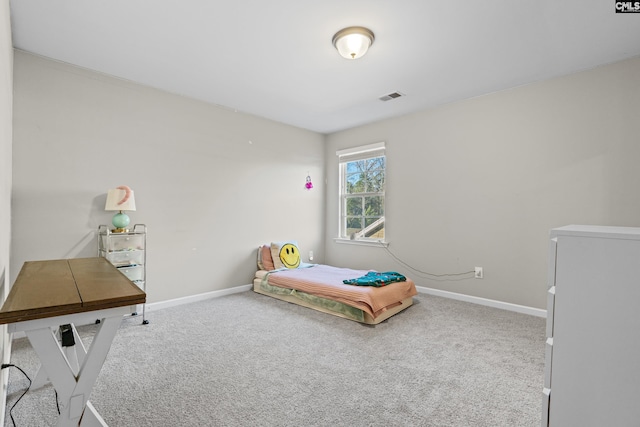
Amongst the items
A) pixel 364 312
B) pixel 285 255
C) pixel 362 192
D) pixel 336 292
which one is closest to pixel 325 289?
pixel 336 292

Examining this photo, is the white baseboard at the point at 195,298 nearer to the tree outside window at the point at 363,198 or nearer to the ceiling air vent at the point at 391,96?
the tree outside window at the point at 363,198

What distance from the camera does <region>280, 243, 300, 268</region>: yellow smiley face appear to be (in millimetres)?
4242

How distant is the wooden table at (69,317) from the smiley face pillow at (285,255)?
2.80 meters

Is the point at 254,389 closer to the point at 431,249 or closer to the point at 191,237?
the point at 191,237

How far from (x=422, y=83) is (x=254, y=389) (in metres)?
3.16

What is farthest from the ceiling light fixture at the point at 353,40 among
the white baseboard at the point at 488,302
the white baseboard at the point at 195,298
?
the white baseboard at the point at 195,298

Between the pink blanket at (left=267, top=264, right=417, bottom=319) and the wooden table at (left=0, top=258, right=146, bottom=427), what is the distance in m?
2.04

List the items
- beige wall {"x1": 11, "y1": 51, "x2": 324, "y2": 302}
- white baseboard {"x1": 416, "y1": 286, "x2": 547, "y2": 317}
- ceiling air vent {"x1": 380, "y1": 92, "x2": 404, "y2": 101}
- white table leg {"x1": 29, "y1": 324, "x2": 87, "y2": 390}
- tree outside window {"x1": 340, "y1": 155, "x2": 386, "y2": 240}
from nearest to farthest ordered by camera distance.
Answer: white table leg {"x1": 29, "y1": 324, "x2": 87, "y2": 390} < beige wall {"x1": 11, "y1": 51, "x2": 324, "y2": 302} < white baseboard {"x1": 416, "y1": 286, "x2": 547, "y2": 317} < ceiling air vent {"x1": 380, "y1": 92, "x2": 404, "y2": 101} < tree outside window {"x1": 340, "y1": 155, "x2": 386, "y2": 240}

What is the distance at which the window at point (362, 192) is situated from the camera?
176 inches

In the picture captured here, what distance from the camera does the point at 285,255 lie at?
4262 mm

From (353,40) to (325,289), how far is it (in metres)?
2.34

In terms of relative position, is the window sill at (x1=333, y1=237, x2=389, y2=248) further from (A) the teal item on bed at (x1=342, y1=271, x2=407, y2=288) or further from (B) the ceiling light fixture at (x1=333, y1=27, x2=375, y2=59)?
(B) the ceiling light fixture at (x1=333, y1=27, x2=375, y2=59)

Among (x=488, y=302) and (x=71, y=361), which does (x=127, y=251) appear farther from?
(x=488, y=302)

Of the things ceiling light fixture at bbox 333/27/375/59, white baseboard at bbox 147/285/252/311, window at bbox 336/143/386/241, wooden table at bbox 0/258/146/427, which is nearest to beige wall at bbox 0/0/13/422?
wooden table at bbox 0/258/146/427
